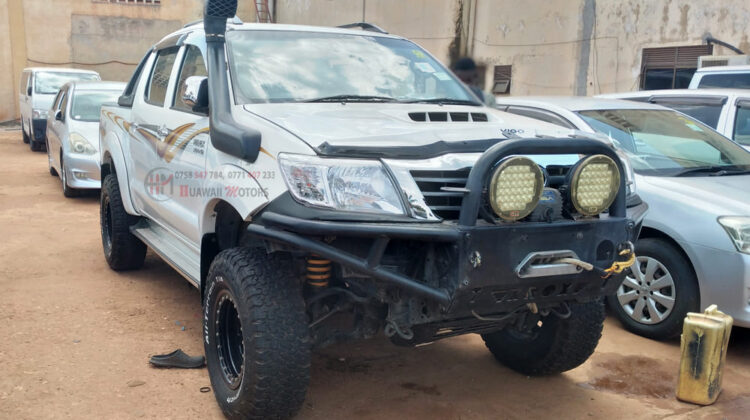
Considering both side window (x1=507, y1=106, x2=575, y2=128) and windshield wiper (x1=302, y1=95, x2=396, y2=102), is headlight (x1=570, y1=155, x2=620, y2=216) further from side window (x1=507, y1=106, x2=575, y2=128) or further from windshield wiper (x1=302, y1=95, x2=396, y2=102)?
side window (x1=507, y1=106, x2=575, y2=128)

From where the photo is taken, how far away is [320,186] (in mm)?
2855

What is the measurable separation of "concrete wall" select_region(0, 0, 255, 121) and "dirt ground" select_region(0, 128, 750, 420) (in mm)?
18963

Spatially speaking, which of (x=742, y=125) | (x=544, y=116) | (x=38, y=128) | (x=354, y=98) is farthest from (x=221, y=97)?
(x=38, y=128)

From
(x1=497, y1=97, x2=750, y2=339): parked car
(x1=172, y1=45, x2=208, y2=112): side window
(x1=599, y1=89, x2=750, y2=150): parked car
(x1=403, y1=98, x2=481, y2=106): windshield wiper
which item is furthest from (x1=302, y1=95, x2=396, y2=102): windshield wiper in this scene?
(x1=599, y1=89, x2=750, y2=150): parked car

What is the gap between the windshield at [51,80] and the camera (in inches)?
615

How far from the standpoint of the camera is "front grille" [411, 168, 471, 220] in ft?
9.38

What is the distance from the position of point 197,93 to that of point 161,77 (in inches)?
57.5

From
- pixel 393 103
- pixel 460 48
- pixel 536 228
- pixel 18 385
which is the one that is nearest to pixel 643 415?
pixel 536 228

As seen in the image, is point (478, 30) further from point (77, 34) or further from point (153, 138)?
point (77, 34)

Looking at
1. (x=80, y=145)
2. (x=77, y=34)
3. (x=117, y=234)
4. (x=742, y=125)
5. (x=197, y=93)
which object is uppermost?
(x=77, y=34)

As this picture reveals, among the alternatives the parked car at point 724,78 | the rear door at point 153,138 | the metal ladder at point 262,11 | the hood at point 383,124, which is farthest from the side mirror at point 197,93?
the metal ladder at point 262,11

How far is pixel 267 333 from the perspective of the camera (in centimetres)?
303

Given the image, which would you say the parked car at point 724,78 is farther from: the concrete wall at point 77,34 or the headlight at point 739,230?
the concrete wall at point 77,34

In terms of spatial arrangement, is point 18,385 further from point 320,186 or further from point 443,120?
point 443,120
